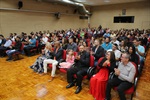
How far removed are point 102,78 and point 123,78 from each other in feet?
1.39

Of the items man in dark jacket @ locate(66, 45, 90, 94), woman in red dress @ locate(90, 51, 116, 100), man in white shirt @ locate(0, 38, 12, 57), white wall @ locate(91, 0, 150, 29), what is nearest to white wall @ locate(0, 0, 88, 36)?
man in white shirt @ locate(0, 38, 12, 57)

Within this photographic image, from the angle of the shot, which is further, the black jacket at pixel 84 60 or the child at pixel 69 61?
the child at pixel 69 61

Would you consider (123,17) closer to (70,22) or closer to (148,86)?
(70,22)

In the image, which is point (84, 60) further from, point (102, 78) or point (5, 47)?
point (5, 47)

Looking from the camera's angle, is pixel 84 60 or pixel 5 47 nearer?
pixel 84 60

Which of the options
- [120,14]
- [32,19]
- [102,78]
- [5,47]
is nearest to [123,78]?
[102,78]

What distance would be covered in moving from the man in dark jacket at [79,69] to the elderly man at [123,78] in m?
0.72

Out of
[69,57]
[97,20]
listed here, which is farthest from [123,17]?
[69,57]

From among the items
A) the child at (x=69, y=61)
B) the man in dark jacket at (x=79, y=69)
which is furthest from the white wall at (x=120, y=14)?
the man in dark jacket at (x=79, y=69)

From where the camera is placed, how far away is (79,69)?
3000 mm

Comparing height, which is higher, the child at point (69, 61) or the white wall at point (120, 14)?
the white wall at point (120, 14)

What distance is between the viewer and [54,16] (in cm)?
1112

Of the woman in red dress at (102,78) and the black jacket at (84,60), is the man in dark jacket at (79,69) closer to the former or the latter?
the black jacket at (84,60)

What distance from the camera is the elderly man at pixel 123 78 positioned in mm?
2193
